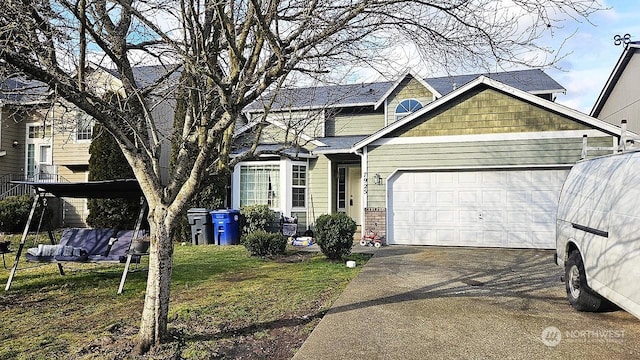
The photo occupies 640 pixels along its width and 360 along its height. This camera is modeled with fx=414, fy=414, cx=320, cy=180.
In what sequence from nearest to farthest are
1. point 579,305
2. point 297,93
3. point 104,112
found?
point 104,112
point 579,305
point 297,93

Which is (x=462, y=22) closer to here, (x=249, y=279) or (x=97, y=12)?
(x=97, y=12)

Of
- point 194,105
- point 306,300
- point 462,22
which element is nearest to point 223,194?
point 306,300

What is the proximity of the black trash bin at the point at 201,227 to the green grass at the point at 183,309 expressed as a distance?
3846 mm

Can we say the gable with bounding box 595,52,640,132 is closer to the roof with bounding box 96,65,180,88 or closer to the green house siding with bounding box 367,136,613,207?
the green house siding with bounding box 367,136,613,207

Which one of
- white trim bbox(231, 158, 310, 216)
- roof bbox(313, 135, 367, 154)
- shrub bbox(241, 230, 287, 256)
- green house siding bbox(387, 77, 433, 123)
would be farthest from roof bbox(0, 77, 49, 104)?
green house siding bbox(387, 77, 433, 123)

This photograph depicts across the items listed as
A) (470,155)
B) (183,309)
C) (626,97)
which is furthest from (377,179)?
(626,97)

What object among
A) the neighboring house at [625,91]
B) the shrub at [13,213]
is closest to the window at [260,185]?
the shrub at [13,213]

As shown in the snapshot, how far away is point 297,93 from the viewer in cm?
745

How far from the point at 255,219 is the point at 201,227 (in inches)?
65.3

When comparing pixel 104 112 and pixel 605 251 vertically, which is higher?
pixel 104 112

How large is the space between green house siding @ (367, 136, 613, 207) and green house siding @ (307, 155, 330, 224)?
2.40m

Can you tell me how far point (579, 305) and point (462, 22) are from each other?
12.7 feet

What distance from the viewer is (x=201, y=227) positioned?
41.9 feet

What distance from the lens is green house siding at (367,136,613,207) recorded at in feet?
34.9
